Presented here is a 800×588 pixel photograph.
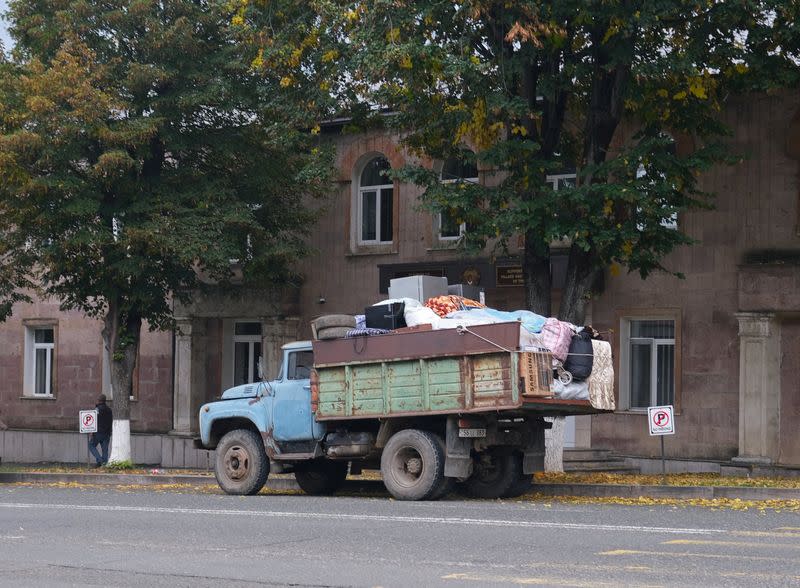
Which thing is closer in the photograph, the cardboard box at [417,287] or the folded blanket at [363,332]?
the folded blanket at [363,332]

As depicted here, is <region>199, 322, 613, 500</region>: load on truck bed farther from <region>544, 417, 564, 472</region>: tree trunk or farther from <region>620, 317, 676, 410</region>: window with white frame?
<region>620, 317, 676, 410</region>: window with white frame

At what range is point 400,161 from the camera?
29.9 meters

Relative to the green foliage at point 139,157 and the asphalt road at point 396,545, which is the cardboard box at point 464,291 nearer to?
the green foliage at point 139,157

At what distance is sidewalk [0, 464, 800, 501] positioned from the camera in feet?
59.8

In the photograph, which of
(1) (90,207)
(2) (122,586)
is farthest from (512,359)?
(1) (90,207)

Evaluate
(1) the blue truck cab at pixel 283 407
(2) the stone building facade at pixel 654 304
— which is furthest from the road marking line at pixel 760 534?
(2) the stone building facade at pixel 654 304

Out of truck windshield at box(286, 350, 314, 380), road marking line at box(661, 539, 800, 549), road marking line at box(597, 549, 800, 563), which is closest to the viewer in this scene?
road marking line at box(597, 549, 800, 563)

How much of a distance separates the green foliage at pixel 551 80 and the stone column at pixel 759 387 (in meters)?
3.77

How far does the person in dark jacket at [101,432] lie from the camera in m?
31.0

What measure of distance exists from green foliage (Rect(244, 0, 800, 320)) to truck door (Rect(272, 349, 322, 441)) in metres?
3.34

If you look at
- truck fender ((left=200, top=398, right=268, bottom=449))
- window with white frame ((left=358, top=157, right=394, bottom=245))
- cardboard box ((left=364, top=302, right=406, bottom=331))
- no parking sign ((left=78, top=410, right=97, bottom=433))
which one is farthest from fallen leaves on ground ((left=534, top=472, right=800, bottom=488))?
no parking sign ((left=78, top=410, right=97, bottom=433))

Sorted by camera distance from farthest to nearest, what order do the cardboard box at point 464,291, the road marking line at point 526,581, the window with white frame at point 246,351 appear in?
the window with white frame at point 246,351, the cardboard box at point 464,291, the road marking line at point 526,581

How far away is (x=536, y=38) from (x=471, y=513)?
761cm

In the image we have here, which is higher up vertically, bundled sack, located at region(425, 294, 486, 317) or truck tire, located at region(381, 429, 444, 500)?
A: bundled sack, located at region(425, 294, 486, 317)
